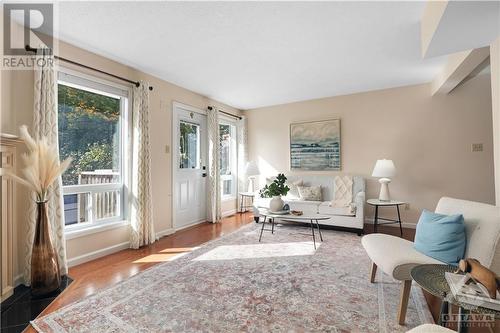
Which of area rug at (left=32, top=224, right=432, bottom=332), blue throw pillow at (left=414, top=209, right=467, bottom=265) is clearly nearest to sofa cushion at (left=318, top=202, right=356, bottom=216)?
area rug at (left=32, top=224, right=432, bottom=332)

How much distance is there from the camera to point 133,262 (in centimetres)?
289

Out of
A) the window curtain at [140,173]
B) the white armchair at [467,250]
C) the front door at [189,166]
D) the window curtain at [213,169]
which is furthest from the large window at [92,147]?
the white armchair at [467,250]

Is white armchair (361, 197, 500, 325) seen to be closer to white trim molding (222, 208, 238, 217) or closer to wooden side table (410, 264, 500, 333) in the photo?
wooden side table (410, 264, 500, 333)

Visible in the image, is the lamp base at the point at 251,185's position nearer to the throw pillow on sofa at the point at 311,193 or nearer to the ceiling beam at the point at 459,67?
the throw pillow on sofa at the point at 311,193

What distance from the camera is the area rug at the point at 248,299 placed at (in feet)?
5.66

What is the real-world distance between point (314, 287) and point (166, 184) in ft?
9.23

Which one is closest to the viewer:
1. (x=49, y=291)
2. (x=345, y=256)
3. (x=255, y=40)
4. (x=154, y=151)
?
(x=49, y=291)

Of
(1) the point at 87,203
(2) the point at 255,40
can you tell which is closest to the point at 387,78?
(2) the point at 255,40

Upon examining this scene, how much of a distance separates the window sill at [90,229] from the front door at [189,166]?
101 centimetres

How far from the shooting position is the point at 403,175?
4.38 meters

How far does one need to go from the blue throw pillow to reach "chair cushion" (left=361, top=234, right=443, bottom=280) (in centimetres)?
6

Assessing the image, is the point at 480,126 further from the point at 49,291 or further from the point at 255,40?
the point at 49,291

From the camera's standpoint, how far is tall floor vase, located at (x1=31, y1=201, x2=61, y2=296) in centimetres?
213

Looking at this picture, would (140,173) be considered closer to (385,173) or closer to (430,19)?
(430,19)
